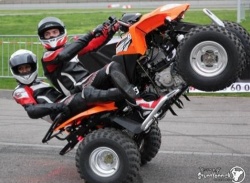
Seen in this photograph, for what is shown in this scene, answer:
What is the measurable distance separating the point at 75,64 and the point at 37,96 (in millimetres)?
582

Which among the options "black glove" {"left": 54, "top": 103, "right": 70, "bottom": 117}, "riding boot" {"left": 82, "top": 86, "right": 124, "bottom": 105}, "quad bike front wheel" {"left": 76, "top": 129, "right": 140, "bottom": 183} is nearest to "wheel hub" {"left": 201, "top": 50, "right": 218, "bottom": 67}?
"riding boot" {"left": 82, "top": 86, "right": 124, "bottom": 105}

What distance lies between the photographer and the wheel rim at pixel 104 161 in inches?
259

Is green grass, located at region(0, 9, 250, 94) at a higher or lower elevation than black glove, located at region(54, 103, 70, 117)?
lower

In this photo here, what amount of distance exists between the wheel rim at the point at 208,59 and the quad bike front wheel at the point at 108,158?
3.64 feet

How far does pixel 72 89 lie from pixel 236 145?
286cm

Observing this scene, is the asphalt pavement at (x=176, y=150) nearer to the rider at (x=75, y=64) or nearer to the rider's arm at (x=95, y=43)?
the rider at (x=75, y=64)

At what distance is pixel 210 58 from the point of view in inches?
240

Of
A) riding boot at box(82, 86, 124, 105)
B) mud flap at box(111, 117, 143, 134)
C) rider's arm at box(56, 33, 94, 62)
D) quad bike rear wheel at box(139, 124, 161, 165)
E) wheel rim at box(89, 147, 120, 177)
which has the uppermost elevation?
rider's arm at box(56, 33, 94, 62)

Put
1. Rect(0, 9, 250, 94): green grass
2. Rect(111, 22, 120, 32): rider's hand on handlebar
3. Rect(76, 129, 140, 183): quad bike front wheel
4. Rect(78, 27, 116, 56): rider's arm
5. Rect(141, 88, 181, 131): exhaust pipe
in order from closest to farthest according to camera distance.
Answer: Rect(141, 88, 181, 131): exhaust pipe, Rect(76, 129, 140, 183): quad bike front wheel, Rect(111, 22, 120, 32): rider's hand on handlebar, Rect(78, 27, 116, 56): rider's arm, Rect(0, 9, 250, 94): green grass

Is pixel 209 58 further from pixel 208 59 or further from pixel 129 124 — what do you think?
pixel 129 124

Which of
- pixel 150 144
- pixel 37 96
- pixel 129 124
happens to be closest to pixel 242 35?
pixel 129 124

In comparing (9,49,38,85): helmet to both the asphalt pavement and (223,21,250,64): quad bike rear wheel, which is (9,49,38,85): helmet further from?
(223,21,250,64): quad bike rear wheel

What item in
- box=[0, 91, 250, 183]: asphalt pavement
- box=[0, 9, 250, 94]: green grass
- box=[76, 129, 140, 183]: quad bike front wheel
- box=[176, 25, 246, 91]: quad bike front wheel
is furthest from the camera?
box=[0, 9, 250, 94]: green grass

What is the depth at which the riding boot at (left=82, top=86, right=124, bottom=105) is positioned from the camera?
6465 millimetres
